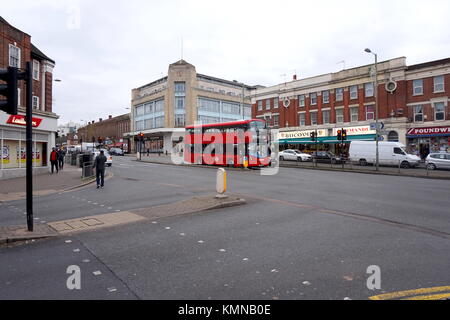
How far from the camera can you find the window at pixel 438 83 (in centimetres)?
3338

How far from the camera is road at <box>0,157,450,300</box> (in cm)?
366

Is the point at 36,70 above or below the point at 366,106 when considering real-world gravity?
above

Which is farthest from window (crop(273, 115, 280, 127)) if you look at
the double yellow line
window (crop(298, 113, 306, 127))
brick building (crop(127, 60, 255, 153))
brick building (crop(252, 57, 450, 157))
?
the double yellow line

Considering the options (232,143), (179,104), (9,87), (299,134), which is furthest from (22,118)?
(179,104)

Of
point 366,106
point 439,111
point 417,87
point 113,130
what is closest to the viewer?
point 439,111

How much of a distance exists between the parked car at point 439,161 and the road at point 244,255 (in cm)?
1967

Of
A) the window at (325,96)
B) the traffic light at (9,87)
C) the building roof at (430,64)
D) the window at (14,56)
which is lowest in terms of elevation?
the traffic light at (9,87)

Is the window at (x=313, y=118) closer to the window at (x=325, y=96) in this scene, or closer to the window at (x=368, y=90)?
the window at (x=325, y=96)

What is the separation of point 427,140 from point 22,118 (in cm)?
4000

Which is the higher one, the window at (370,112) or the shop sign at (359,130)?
the window at (370,112)

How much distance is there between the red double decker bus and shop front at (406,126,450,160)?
21409 mm

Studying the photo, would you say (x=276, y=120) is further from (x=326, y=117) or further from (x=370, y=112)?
(x=370, y=112)

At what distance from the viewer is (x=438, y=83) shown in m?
33.6

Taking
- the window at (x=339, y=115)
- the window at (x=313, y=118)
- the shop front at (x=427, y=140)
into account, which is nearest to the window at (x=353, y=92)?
the window at (x=339, y=115)
